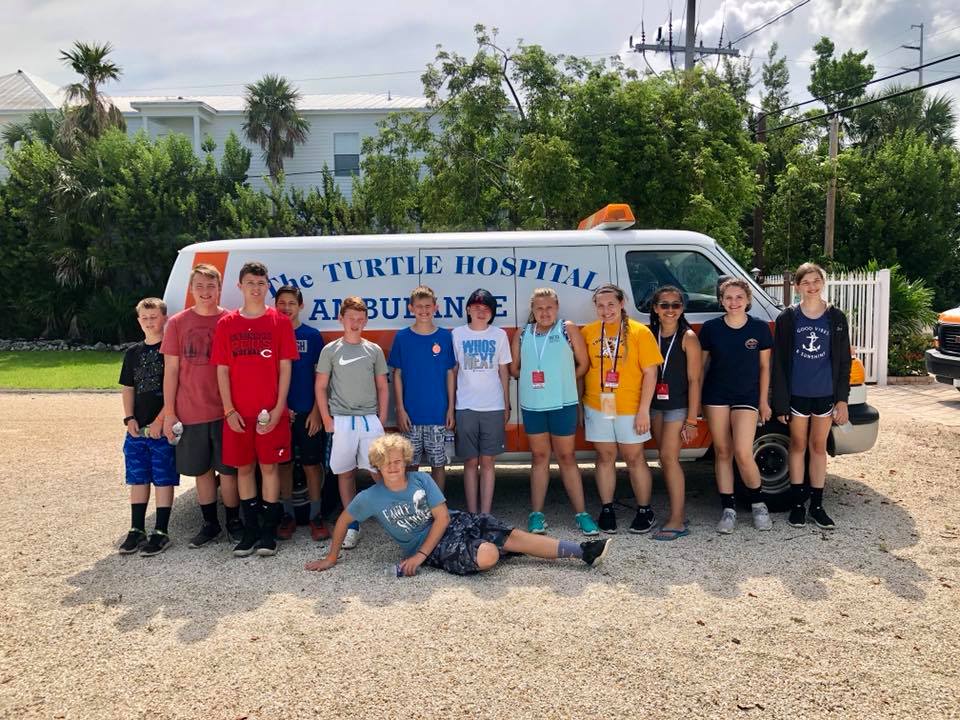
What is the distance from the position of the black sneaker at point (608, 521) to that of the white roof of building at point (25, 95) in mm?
29985

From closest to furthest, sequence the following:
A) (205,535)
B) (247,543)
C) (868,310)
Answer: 1. (247,543)
2. (205,535)
3. (868,310)

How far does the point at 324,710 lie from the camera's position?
3248mm

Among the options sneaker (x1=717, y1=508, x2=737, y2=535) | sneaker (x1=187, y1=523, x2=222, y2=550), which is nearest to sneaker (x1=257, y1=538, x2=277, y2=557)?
sneaker (x1=187, y1=523, x2=222, y2=550)

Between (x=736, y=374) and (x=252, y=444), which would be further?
(x=736, y=374)

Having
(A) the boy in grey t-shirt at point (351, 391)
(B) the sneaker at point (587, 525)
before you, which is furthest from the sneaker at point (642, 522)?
(A) the boy in grey t-shirt at point (351, 391)

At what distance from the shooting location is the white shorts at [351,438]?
16.9 ft

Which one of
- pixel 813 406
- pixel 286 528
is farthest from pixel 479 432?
pixel 813 406

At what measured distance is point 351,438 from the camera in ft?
16.9

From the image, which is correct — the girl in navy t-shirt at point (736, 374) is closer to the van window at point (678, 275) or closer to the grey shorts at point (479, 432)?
the van window at point (678, 275)

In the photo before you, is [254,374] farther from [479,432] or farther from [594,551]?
[594,551]

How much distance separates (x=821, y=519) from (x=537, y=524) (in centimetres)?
212

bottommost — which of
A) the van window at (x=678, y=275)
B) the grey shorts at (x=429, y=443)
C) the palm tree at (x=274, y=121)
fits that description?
the grey shorts at (x=429, y=443)

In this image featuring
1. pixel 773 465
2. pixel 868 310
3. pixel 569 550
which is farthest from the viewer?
pixel 868 310

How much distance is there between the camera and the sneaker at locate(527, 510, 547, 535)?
5414 millimetres
